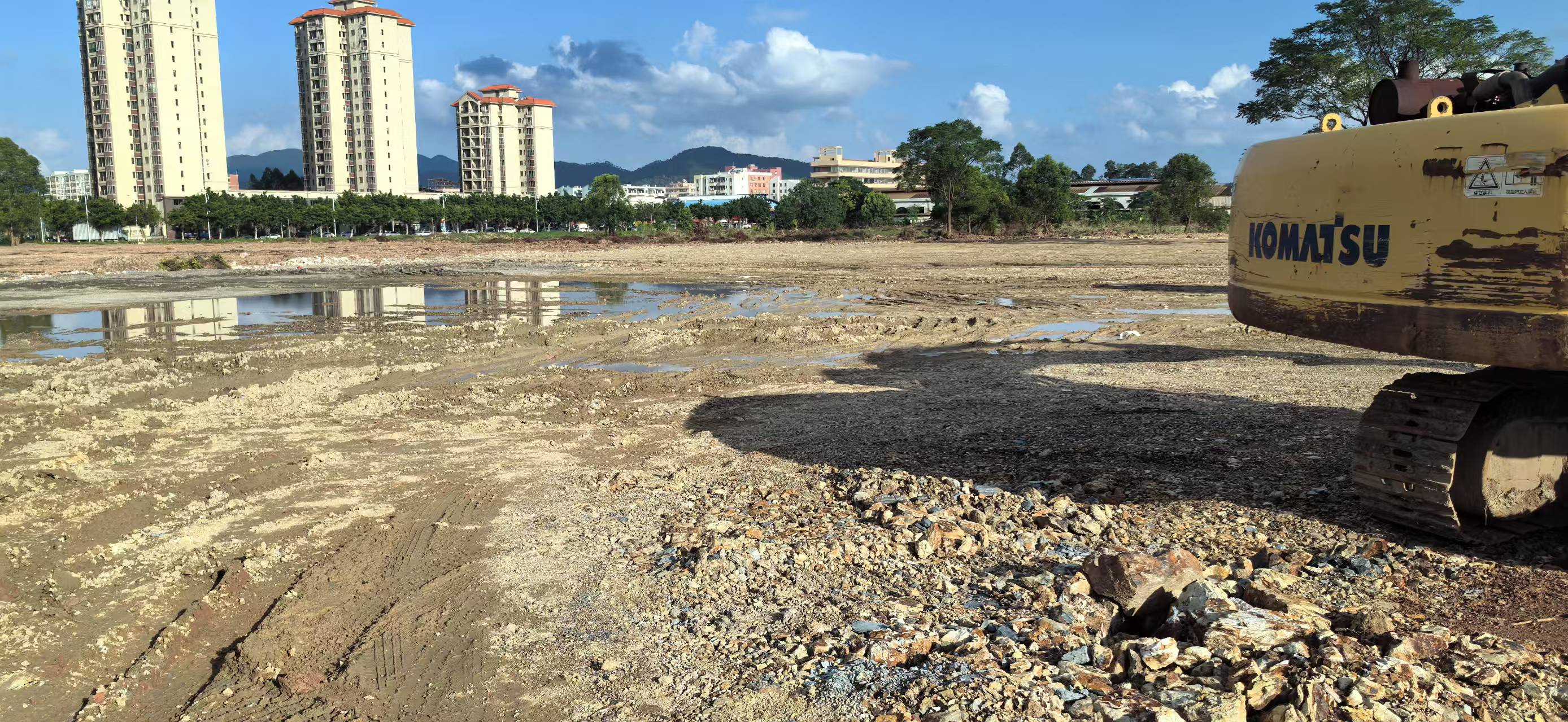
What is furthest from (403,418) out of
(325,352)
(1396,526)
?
(1396,526)

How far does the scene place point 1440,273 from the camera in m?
4.32

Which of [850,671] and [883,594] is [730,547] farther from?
[850,671]

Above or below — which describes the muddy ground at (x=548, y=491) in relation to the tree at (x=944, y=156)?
below

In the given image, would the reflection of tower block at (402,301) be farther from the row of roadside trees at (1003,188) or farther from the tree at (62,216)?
the tree at (62,216)

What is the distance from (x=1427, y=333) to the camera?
4387 millimetres

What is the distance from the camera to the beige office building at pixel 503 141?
492 feet

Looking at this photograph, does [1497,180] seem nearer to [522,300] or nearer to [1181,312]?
[1181,312]

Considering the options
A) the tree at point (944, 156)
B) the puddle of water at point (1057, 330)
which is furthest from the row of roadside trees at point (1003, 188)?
the puddle of water at point (1057, 330)

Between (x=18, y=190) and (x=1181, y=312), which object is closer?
(x=1181, y=312)

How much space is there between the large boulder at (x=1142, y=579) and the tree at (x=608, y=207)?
9152cm

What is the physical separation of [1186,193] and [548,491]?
193 ft

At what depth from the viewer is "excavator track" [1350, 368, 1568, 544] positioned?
193 inches

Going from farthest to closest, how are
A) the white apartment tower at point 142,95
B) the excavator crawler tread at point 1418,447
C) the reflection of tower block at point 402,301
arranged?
the white apartment tower at point 142,95 → the reflection of tower block at point 402,301 → the excavator crawler tread at point 1418,447

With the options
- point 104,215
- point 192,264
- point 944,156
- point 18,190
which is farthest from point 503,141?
point 192,264
